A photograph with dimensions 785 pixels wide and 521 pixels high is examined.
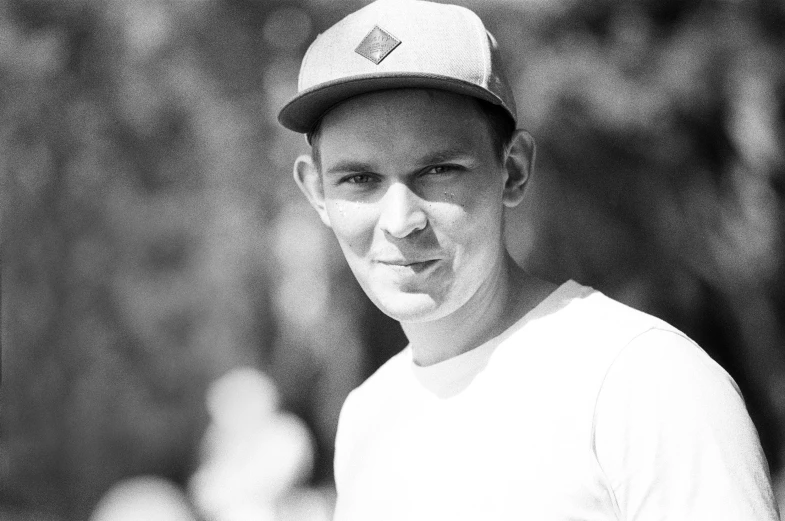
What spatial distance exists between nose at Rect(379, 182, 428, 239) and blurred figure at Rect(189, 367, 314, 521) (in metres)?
4.46

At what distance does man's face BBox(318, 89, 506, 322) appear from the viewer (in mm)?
1724

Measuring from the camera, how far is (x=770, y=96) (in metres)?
6.24

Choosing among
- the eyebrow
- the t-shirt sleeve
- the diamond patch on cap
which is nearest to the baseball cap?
the diamond patch on cap

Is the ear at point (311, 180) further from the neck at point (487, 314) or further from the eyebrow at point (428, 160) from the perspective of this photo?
the neck at point (487, 314)

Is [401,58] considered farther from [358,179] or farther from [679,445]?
[679,445]

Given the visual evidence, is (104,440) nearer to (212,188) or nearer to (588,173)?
(212,188)

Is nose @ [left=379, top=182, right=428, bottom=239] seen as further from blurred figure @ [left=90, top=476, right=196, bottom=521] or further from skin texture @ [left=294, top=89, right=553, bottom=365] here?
blurred figure @ [left=90, top=476, right=196, bottom=521]

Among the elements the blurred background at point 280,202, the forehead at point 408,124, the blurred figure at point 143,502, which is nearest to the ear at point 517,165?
the forehead at point 408,124

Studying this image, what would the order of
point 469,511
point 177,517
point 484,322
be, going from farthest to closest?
point 177,517, point 484,322, point 469,511

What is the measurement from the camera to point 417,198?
5.64 ft

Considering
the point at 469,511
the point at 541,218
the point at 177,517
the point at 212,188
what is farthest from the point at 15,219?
the point at 469,511

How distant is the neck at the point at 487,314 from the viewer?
1.89 meters

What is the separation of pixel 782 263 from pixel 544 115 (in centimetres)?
194

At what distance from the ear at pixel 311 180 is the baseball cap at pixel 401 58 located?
15cm
